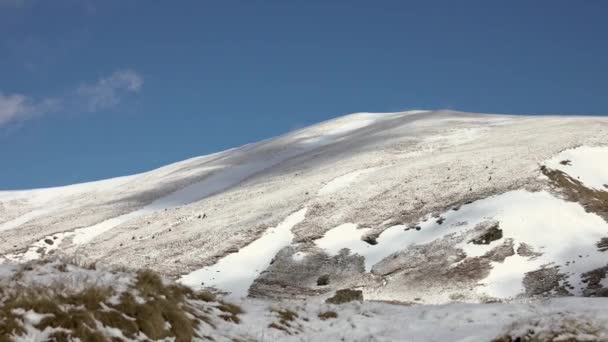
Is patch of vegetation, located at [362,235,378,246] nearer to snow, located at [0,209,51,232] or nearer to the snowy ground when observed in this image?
the snowy ground

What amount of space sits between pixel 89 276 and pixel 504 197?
35965 mm

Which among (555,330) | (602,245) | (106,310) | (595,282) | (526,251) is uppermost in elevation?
(106,310)

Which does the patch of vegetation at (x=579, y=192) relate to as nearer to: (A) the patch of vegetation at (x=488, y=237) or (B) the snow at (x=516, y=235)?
(B) the snow at (x=516, y=235)

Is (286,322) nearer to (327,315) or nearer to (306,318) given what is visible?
(306,318)

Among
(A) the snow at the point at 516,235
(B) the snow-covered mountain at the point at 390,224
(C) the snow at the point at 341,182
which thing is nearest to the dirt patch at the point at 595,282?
(B) the snow-covered mountain at the point at 390,224

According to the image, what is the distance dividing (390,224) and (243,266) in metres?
10.8

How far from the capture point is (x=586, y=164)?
48844 mm

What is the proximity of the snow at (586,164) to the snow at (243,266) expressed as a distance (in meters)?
21.0

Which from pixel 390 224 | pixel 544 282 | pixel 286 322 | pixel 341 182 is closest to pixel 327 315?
pixel 286 322

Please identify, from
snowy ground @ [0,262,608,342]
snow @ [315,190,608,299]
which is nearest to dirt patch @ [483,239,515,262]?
snow @ [315,190,608,299]

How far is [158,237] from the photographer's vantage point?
5494 centimetres

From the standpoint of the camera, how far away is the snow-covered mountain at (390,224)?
35.8 m

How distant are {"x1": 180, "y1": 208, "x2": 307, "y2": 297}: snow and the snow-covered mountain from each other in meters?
0.14

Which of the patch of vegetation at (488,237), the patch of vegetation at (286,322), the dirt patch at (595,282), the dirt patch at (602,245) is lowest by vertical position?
the dirt patch at (595,282)
